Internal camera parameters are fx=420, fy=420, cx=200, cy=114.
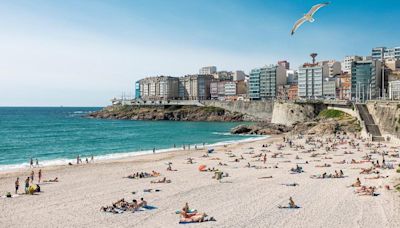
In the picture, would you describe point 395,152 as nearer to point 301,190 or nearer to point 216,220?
point 301,190

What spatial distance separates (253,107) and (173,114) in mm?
27843

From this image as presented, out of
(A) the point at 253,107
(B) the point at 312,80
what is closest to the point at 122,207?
(A) the point at 253,107

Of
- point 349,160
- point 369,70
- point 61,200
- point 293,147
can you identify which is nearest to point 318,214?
point 61,200

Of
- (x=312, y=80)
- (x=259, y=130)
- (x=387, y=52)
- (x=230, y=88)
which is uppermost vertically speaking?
(x=387, y=52)

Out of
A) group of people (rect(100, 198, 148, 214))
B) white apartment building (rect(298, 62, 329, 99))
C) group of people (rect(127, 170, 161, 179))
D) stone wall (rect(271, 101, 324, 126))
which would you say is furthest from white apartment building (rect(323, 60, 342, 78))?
group of people (rect(100, 198, 148, 214))

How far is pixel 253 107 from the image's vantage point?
400ft


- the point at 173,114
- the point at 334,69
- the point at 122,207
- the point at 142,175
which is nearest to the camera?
the point at 122,207

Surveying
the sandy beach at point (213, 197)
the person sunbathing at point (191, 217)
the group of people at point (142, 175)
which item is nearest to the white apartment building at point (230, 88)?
the sandy beach at point (213, 197)

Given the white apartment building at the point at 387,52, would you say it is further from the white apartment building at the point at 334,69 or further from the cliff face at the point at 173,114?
the cliff face at the point at 173,114

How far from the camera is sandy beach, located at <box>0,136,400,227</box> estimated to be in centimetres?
1970

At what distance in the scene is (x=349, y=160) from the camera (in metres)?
41.2

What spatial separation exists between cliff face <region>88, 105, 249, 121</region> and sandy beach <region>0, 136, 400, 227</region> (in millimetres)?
85086

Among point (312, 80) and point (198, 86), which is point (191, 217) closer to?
point (312, 80)

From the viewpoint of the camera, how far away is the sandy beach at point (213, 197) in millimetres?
19703
